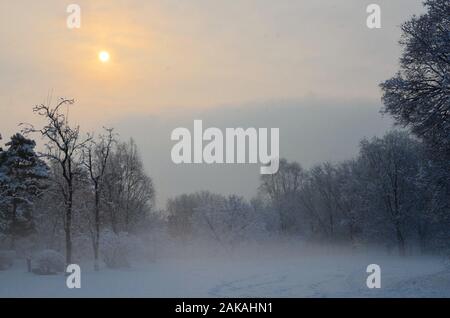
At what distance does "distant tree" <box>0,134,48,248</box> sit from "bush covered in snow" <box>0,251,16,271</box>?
13.6 ft

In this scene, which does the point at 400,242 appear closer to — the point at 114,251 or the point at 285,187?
the point at 114,251

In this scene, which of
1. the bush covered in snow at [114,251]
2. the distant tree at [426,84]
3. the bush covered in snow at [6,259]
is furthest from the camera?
the bush covered in snow at [114,251]

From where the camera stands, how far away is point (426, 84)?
63.1ft

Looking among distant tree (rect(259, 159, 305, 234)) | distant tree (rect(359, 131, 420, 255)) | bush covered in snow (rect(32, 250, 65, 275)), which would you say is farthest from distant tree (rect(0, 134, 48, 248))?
distant tree (rect(259, 159, 305, 234))

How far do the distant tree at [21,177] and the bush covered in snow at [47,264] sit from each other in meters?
8.93

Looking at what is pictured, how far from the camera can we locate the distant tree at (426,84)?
18516mm

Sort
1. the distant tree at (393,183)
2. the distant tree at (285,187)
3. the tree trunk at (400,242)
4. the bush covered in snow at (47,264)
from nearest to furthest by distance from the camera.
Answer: the bush covered in snow at (47,264), the tree trunk at (400,242), the distant tree at (393,183), the distant tree at (285,187)

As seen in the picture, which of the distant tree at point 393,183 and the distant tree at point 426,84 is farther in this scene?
the distant tree at point 393,183

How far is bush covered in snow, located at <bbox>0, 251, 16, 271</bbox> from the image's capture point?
109ft

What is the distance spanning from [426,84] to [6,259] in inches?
1203

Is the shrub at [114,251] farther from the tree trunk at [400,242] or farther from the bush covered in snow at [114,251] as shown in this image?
the tree trunk at [400,242]

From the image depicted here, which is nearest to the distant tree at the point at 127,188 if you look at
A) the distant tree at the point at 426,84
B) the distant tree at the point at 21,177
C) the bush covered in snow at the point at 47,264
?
the distant tree at the point at 21,177

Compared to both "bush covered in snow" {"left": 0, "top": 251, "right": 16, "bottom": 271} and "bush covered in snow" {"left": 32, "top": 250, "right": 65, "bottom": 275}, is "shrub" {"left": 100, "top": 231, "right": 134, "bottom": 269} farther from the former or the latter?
"bush covered in snow" {"left": 0, "top": 251, "right": 16, "bottom": 271}

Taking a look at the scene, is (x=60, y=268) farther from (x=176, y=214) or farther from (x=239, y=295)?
(x=176, y=214)
